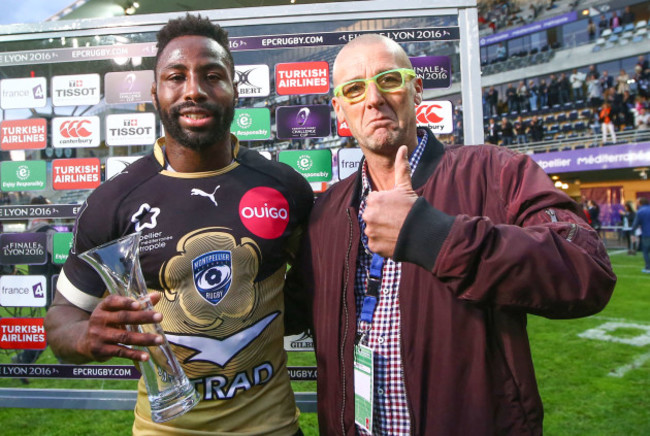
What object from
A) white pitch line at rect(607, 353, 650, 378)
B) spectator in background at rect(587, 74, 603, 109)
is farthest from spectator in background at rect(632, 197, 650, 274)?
spectator in background at rect(587, 74, 603, 109)

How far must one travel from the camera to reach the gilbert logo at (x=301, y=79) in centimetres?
252

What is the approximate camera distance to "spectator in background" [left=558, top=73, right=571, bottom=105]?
74.5 ft

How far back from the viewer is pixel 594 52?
22.3 meters

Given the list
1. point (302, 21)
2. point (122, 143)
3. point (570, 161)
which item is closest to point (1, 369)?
point (122, 143)

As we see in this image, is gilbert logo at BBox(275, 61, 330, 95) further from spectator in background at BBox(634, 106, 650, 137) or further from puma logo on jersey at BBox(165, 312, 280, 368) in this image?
spectator in background at BBox(634, 106, 650, 137)

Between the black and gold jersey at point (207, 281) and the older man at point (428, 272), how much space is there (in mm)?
195

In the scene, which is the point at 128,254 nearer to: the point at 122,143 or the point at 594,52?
the point at 122,143

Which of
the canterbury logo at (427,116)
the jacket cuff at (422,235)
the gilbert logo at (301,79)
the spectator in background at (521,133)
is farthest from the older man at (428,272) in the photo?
the spectator in background at (521,133)

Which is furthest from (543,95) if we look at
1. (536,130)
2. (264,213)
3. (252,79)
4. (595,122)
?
(264,213)

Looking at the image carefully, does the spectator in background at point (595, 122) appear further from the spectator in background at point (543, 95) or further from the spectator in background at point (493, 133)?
the spectator in background at point (493, 133)

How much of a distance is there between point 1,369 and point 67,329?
1.47m

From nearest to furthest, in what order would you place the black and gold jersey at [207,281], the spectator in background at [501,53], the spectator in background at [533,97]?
the black and gold jersey at [207,281]
the spectator in background at [533,97]
the spectator in background at [501,53]

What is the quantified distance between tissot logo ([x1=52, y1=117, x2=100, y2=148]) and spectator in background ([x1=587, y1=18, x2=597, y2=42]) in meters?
25.7

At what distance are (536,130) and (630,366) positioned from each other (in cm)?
1983
